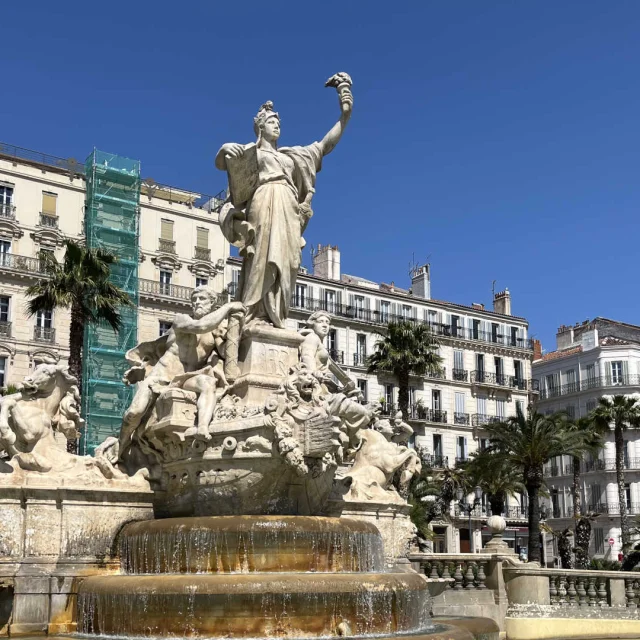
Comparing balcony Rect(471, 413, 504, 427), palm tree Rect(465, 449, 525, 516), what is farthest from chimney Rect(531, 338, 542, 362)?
palm tree Rect(465, 449, 525, 516)

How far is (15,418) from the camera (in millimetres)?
13461

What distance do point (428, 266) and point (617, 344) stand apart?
1661 centimetres

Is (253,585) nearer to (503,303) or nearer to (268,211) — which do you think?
(268,211)

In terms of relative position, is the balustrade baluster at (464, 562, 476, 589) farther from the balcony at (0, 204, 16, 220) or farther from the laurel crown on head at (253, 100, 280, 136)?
the balcony at (0, 204, 16, 220)

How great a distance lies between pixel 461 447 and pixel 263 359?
55.5m

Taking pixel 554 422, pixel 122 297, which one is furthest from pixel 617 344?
pixel 122 297

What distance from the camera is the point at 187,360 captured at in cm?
1445

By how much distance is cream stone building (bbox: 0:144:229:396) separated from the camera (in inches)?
2023

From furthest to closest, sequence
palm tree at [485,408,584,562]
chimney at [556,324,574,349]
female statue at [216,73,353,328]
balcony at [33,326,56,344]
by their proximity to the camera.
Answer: chimney at [556,324,574,349]
balcony at [33,326,56,344]
palm tree at [485,408,584,562]
female statue at [216,73,353,328]

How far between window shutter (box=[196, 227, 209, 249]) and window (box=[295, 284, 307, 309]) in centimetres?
664

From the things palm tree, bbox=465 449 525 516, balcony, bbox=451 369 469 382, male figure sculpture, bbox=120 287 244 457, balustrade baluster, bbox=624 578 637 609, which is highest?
balcony, bbox=451 369 469 382

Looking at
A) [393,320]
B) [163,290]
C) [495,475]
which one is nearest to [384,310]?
→ [393,320]

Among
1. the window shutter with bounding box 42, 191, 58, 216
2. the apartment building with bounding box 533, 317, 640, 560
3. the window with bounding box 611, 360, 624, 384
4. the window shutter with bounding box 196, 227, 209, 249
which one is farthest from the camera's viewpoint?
the window with bounding box 611, 360, 624, 384

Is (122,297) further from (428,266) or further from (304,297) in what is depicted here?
(428,266)
